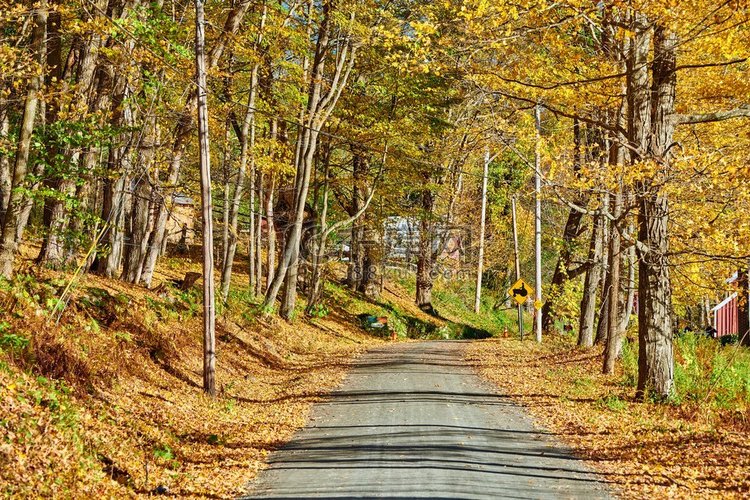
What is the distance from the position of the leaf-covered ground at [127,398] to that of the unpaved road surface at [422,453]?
60cm

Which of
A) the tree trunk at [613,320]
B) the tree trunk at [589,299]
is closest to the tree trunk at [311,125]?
the tree trunk at [589,299]

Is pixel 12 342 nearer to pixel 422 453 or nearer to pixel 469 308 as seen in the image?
pixel 422 453

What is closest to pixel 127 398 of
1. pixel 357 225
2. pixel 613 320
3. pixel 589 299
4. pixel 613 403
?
pixel 613 403

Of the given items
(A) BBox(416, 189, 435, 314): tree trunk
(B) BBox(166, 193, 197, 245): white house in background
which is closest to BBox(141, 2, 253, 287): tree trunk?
(B) BBox(166, 193, 197, 245): white house in background

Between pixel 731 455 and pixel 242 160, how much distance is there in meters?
16.0

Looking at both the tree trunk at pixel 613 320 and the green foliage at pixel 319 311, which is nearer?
the tree trunk at pixel 613 320

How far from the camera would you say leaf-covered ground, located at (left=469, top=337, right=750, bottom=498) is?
8359 millimetres

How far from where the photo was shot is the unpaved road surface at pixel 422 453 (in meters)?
8.08

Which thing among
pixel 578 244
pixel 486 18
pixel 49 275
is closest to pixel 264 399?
pixel 49 275

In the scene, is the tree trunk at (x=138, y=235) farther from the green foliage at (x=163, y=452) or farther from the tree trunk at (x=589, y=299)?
the tree trunk at (x=589, y=299)

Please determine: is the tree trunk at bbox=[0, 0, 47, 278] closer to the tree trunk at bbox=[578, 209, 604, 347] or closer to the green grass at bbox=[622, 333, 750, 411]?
the green grass at bbox=[622, 333, 750, 411]

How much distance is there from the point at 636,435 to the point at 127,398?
24.2ft

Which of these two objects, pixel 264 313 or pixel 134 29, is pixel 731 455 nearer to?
pixel 134 29

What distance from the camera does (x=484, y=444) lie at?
10.3m
